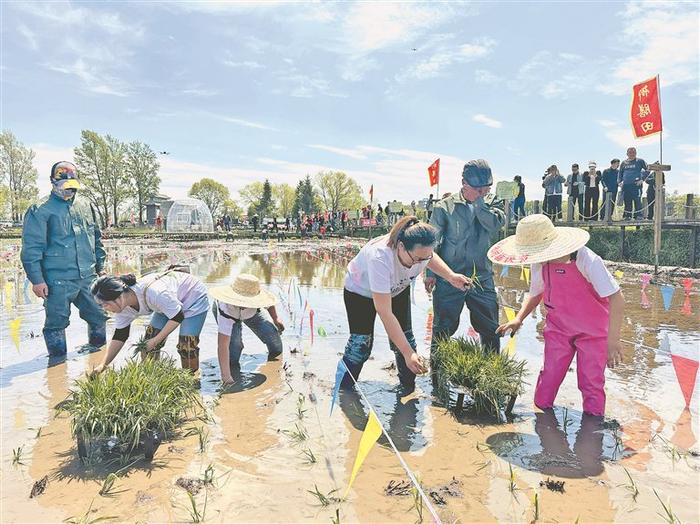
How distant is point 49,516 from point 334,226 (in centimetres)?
4193

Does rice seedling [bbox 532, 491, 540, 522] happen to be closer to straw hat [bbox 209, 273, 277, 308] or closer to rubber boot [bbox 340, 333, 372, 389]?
rubber boot [bbox 340, 333, 372, 389]

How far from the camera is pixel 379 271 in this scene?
11.1ft

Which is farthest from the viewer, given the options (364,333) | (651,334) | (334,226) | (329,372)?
(334,226)

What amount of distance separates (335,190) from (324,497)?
267 feet

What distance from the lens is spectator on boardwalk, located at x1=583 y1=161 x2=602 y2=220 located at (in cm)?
1468

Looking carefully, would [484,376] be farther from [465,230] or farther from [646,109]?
[646,109]

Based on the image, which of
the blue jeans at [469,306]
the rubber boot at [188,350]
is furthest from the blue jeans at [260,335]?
the blue jeans at [469,306]

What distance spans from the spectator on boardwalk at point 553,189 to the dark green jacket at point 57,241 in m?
13.7

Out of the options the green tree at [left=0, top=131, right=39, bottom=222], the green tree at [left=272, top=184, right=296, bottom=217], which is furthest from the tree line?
the green tree at [left=272, top=184, right=296, bottom=217]

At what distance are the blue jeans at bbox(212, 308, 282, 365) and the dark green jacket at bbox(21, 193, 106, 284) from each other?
181 centimetres

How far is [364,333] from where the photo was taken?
4.02m

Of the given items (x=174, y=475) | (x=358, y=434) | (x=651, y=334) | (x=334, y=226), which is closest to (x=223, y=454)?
(x=174, y=475)

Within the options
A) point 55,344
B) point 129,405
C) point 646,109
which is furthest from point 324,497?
point 646,109

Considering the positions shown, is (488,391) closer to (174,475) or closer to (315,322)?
(174,475)
